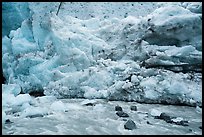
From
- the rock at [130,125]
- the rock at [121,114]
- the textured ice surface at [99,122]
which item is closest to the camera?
the textured ice surface at [99,122]

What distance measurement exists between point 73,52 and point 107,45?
1106 mm

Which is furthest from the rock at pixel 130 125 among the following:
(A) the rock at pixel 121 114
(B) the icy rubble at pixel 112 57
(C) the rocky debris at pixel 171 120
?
(B) the icy rubble at pixel 112 57

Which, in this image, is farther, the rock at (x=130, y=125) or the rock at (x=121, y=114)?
the rock at (x=121, y=114)

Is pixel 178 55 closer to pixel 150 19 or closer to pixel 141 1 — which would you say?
pixel 150 19

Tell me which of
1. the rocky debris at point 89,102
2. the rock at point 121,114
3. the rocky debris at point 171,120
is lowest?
the rocky debris at point 171,120

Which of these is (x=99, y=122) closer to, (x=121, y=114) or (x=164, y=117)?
(x=121, y=114)

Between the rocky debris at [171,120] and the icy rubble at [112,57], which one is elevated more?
the icy rubble at [112,57]

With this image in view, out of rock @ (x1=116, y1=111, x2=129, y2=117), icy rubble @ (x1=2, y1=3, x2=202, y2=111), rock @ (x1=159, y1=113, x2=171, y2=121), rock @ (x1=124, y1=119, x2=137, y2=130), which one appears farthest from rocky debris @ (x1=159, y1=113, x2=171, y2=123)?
icy rubble @ (x1=2, y1=3, x2=202, y2=111)

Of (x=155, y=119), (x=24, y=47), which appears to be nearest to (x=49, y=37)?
(x=24, y=47)

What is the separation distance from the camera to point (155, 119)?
5.61 metres

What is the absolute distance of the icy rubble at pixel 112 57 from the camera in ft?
23.6

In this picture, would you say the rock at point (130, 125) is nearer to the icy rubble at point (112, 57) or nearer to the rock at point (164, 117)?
the rock at point (164, 117)

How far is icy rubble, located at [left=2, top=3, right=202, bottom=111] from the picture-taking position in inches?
283

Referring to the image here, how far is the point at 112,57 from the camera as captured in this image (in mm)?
8375
